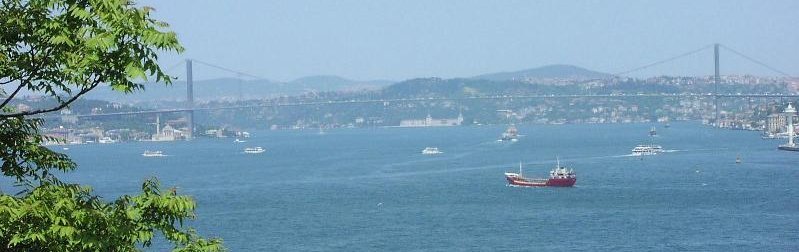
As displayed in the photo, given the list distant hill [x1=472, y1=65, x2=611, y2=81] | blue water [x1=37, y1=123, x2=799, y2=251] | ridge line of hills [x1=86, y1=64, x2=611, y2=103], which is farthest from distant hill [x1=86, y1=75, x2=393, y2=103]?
blue water [x1=37, y1=123, x2=799, y2=251]

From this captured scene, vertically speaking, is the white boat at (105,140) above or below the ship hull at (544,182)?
above

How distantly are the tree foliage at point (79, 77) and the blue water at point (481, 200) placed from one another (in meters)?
6.05

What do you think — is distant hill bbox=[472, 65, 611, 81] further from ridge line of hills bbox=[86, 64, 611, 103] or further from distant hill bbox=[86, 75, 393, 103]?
distant hill bbox=[86, 75, 393, 103]

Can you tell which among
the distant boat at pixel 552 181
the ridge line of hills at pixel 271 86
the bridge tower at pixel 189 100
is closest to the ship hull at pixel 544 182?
the distant boat at pixel 552 181

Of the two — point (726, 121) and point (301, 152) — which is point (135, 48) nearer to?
point (301, 152)

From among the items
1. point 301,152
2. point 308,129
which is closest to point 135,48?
point 301,152

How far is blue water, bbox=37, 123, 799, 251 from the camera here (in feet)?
63.3

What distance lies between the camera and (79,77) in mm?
2824

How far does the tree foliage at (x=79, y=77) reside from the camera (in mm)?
2730

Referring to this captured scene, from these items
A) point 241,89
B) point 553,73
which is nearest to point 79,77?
point 241,89

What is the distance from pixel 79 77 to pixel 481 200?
24.0 meters

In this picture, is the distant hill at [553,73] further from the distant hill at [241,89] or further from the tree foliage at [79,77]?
the tree foliage at [79,77]

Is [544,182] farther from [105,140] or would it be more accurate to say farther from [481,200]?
[105,140]

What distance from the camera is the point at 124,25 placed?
2732 mm
